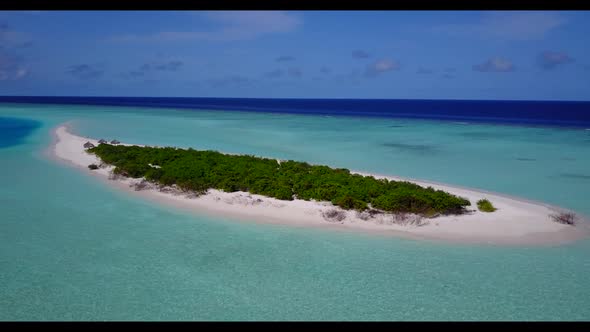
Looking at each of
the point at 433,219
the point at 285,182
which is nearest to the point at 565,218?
the point at 433,219

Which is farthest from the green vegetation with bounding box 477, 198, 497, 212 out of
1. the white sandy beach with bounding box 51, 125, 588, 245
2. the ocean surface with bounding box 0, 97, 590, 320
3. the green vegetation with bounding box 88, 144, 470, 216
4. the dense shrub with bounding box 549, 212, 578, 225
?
the ocean surface with bounding box 0, 97, 590, 320

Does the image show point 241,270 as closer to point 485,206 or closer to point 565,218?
point 485,206

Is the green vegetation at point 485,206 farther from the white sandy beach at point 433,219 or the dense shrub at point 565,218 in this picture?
the dense shrub at point 565,218

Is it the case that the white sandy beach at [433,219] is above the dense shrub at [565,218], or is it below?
below

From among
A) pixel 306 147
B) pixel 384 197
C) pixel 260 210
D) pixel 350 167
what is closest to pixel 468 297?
pixel 384 197

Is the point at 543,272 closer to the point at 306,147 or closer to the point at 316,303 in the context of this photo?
the point at 316,303

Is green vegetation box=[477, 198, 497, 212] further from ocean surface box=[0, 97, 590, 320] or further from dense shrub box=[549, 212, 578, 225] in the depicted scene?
ocean surface box=[0, 97, 590, 320]

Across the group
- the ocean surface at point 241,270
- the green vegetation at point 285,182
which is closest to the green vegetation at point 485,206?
the green vegetation at point 285,182
